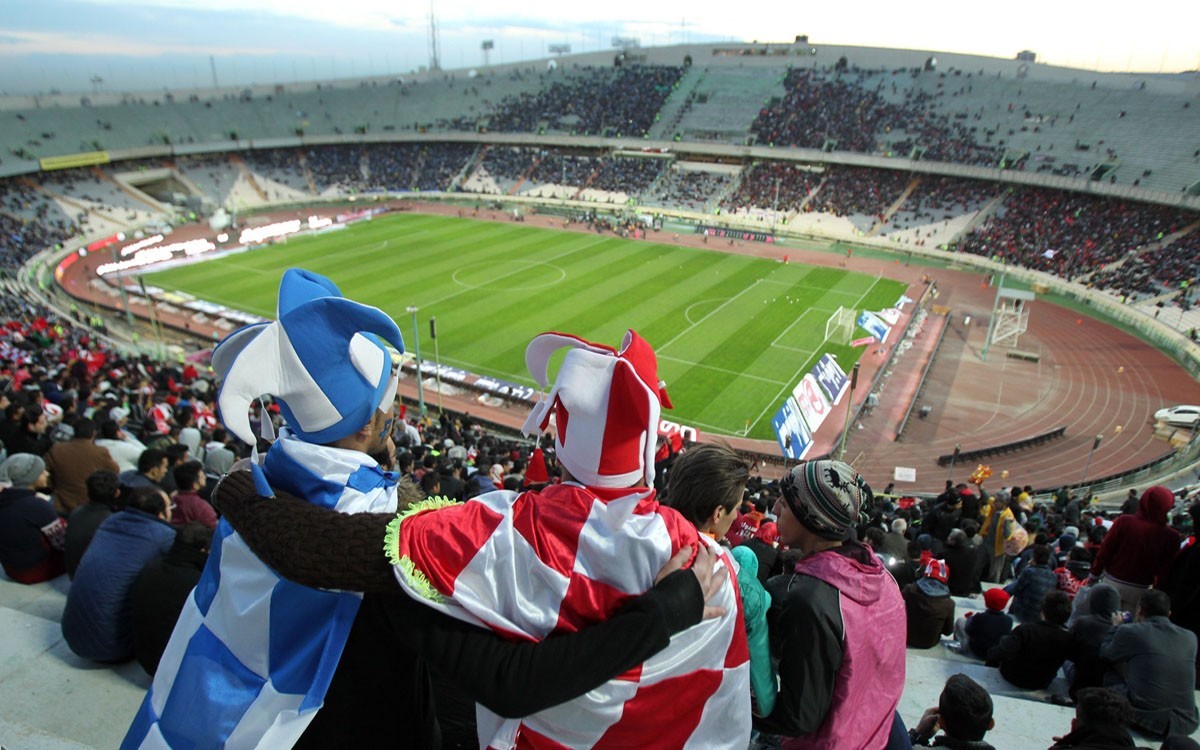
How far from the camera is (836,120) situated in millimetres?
60031

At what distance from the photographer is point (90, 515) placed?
5406mm

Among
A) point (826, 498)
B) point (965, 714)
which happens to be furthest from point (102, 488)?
point (965, 714)

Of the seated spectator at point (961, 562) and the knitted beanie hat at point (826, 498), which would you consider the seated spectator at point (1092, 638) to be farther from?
the knitted beanie hat at point (826, 498)

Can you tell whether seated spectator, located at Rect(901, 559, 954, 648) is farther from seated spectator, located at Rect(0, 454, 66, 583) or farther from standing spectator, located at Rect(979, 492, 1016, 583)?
seated spectator, located at Rect(0, 454, 66, 583)

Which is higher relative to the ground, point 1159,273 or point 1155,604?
point 1155,604

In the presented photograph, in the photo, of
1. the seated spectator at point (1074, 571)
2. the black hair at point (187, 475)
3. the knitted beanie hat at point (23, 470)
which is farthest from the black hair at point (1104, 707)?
the knitted beanie hat at point (23, 470)

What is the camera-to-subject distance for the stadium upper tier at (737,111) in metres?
48.8

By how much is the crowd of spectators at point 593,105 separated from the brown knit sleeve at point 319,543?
68307 millimetres

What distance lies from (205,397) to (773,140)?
5313 centimetres

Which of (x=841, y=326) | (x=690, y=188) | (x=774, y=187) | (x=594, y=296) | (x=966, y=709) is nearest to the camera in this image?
(x=966, y=709)

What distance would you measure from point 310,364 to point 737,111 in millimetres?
69051

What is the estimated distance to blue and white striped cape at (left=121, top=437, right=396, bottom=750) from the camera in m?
2.12

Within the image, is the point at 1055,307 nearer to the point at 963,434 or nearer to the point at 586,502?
the point at 963,434

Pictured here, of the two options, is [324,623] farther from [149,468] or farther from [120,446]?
[120,446]
